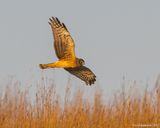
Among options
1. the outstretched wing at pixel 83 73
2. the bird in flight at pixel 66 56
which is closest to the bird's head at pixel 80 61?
the bird in flight at pixel 66 56

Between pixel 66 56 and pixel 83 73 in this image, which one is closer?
pixel 66 56

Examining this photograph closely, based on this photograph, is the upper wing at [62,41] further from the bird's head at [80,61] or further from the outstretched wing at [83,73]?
the outstretched wing at [83,73]

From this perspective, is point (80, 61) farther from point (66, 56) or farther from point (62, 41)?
point (62, 41)

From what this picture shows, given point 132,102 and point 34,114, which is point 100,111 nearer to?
point 132,102

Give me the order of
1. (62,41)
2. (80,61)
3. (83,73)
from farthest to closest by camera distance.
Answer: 1. (83,73)
2. (62,41)
3. (80,61)

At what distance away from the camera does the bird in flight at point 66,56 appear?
5.48 meters

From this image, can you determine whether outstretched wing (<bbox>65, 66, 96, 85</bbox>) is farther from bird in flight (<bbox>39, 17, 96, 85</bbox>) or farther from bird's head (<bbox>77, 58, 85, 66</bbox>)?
bird's head (<bbox>77, 58, 85, 66</bbox>)

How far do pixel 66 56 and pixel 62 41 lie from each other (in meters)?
0.23

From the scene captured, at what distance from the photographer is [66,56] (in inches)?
218

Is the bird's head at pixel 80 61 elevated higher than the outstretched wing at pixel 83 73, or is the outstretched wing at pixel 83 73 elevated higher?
the bird's head at pixel 80 61

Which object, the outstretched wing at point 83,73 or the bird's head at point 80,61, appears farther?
the outstretched wing at point 83,73

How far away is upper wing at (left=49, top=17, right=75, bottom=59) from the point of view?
5543 millimetres

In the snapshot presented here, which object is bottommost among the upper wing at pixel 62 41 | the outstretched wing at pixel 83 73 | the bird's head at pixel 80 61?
the outstretched wing at pixel 83 73

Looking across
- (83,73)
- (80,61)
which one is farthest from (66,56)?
(83,73)
